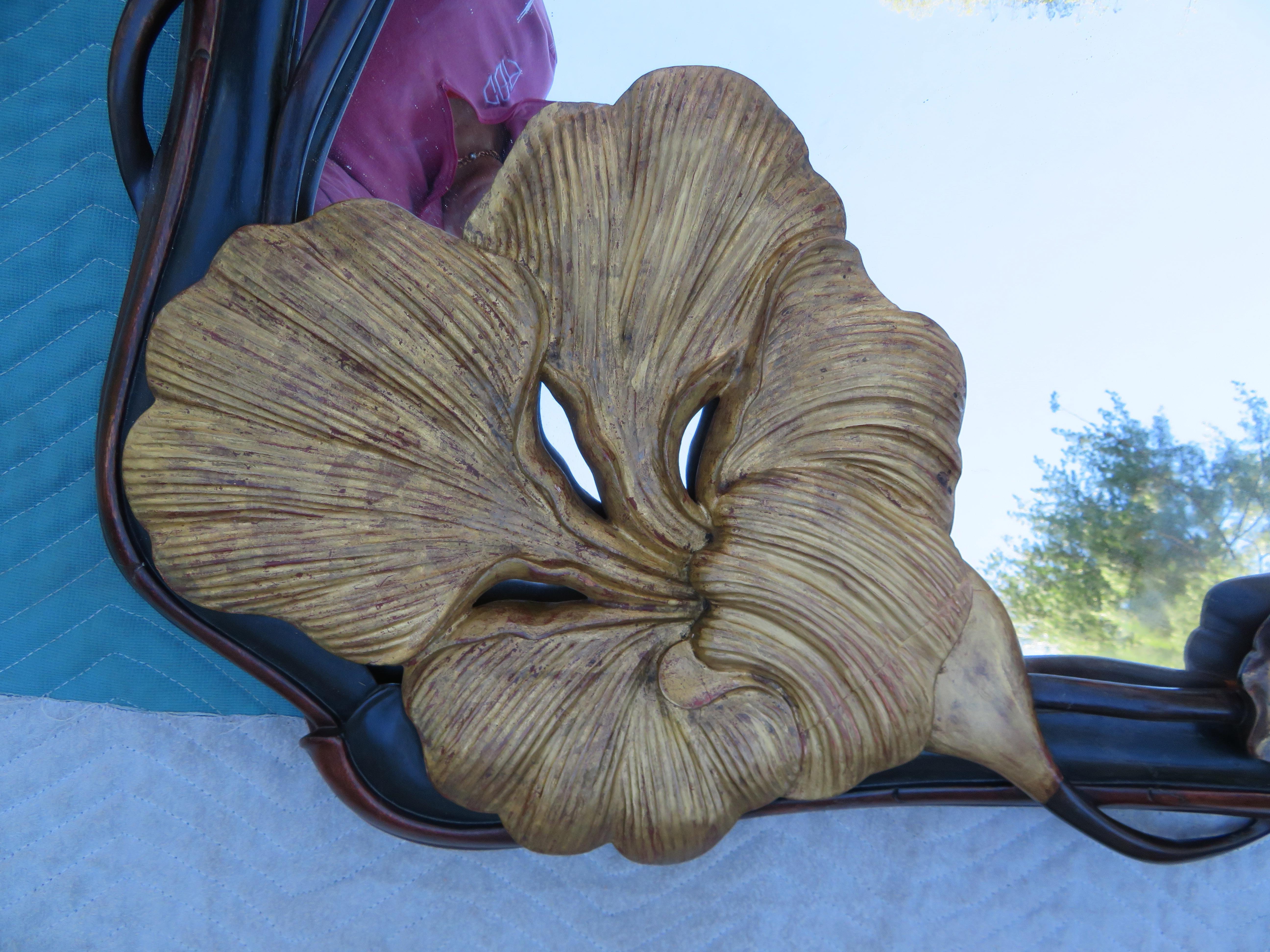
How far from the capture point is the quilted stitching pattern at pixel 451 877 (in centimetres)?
46

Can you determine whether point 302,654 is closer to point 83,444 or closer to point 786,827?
point 83,444

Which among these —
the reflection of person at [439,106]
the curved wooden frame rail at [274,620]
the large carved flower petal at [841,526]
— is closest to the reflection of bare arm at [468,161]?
the reflection of person at [439,106]

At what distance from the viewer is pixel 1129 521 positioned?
0.56 m

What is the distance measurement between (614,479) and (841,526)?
11 centimetres

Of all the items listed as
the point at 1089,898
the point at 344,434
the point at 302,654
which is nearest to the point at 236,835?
the point at 302,654

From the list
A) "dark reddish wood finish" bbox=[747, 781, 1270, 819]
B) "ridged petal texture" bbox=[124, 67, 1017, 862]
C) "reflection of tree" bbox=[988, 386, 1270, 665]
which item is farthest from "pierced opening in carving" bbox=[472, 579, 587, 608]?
"reflection of tree" bbox=[988, 386, 1270, 665]

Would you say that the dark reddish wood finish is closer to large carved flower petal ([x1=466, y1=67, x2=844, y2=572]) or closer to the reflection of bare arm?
large carved flower petal ([x1=466, y1=67, x2=844, y2=572])

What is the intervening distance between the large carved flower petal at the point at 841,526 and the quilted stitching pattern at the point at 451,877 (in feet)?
0.55

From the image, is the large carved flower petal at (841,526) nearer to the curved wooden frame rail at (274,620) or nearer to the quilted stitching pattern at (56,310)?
the curved wooden frame rail at (274,620)

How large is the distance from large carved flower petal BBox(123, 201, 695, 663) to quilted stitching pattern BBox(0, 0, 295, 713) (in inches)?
5.6

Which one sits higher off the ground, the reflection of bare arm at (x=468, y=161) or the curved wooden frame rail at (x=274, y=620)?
the reflection of bare arm at (x=468, y=161)

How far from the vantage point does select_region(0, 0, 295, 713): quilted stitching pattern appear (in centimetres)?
45

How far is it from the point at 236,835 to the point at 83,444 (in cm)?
25

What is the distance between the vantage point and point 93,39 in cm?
46
